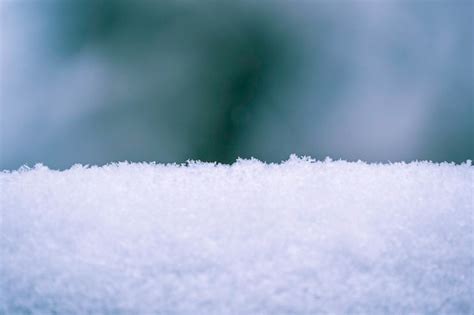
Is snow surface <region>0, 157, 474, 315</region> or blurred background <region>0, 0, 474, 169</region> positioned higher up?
blurred background <region>0, 0, 474, 169</region>

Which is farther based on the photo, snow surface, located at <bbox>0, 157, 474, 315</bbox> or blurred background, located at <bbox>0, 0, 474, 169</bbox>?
blurred background, located at <bbox>0, 0, 474, 169</bbox>

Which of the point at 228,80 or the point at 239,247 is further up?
the point at 228,80

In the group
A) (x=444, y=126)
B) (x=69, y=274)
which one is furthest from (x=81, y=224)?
(x=444, y=126)

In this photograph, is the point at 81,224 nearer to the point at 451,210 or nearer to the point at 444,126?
the point at 451,210

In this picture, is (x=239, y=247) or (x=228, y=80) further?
(x=228, y=80)
